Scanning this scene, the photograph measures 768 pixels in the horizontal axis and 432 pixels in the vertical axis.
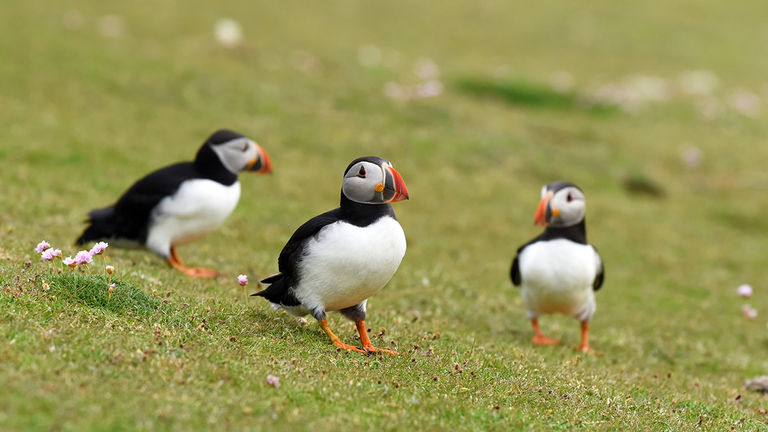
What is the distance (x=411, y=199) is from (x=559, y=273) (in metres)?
9.13

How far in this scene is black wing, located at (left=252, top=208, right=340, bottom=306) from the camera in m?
7.88

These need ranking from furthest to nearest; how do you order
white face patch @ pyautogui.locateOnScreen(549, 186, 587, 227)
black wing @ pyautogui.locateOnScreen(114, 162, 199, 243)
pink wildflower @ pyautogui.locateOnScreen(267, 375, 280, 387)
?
black wing @ pyautogui.locateOnScreen(114, 162, 199, 243) → white face patch @ pyautogui.locateOnScreen(549, 186, 587, 227) → pink wildflower @ pyautogui.locateOnScreen(267, 375, 280, 387)

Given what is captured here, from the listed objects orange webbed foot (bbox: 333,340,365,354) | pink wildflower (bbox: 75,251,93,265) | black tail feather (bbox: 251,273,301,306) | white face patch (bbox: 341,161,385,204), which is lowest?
orange webbed foot (bbox: 333,340,365,354)

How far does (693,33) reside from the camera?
42.2 m

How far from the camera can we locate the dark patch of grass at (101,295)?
770cm

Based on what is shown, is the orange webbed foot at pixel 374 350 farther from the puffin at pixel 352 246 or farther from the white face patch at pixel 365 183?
the white face patch at pixel 365 183

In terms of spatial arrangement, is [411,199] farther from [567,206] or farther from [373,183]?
[373,183]

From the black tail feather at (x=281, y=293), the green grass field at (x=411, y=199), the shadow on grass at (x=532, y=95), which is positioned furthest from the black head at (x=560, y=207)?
the shadow on grass at (x=532, y=95)

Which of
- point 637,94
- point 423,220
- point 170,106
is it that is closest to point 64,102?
point 170,106

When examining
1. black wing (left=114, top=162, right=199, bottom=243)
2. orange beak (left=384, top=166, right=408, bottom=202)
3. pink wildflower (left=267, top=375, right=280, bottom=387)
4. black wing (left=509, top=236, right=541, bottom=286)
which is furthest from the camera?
black wing (left=509, top=236, right=541, bottom=286)

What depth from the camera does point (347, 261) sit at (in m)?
7.54

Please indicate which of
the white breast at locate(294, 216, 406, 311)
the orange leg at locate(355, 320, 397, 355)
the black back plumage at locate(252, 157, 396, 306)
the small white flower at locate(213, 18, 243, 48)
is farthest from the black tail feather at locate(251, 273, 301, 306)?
the small white flower at locate(213, 18, 243, 48)

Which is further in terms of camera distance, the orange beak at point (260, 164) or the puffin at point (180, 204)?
the orange beak at point (260, 164)

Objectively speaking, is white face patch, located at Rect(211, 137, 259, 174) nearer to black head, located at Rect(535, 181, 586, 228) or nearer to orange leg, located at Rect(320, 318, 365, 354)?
orange leg, located at Rect(320, 318, 365, 354)
